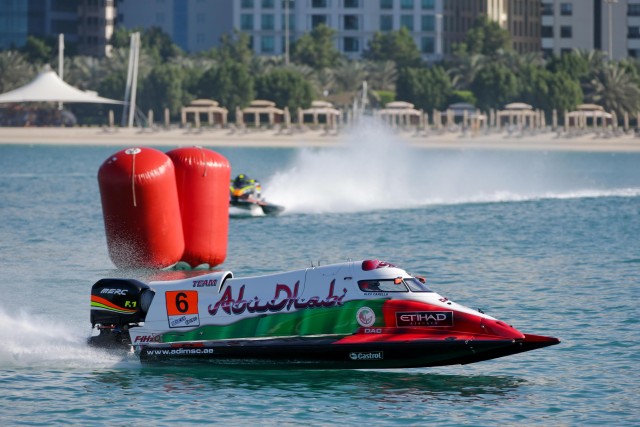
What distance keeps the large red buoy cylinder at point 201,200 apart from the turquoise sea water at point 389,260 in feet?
5.84

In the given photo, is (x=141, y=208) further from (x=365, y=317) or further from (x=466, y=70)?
(x=466, y=70)

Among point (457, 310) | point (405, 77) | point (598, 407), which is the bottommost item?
point (598, 407)

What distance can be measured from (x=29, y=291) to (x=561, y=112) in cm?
12821

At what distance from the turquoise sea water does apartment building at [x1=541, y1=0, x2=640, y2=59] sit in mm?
105489

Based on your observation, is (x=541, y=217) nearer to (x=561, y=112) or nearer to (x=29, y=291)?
(x=29, y=291)

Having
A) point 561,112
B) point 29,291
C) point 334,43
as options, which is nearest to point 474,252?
point 29,291

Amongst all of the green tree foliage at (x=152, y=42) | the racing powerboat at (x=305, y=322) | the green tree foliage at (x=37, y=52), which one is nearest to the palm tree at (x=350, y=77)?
the green tree foliage at (x=152, y=42)

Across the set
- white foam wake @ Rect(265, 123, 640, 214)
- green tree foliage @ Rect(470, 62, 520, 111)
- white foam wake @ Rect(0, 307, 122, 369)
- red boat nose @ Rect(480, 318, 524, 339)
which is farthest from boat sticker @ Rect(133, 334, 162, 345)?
green tree foliage @ Rect(470, 62, 520, 111)

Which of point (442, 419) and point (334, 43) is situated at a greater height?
point (334, 43)

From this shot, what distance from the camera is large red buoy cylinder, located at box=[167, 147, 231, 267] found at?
3700 centimetres

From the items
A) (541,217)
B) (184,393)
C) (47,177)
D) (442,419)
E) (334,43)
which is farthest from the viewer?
(334,43)

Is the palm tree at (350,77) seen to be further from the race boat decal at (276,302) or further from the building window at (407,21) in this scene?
the race boat decal at (276,302)

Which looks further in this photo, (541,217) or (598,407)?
(541,217)

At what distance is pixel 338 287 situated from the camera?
23.9m
